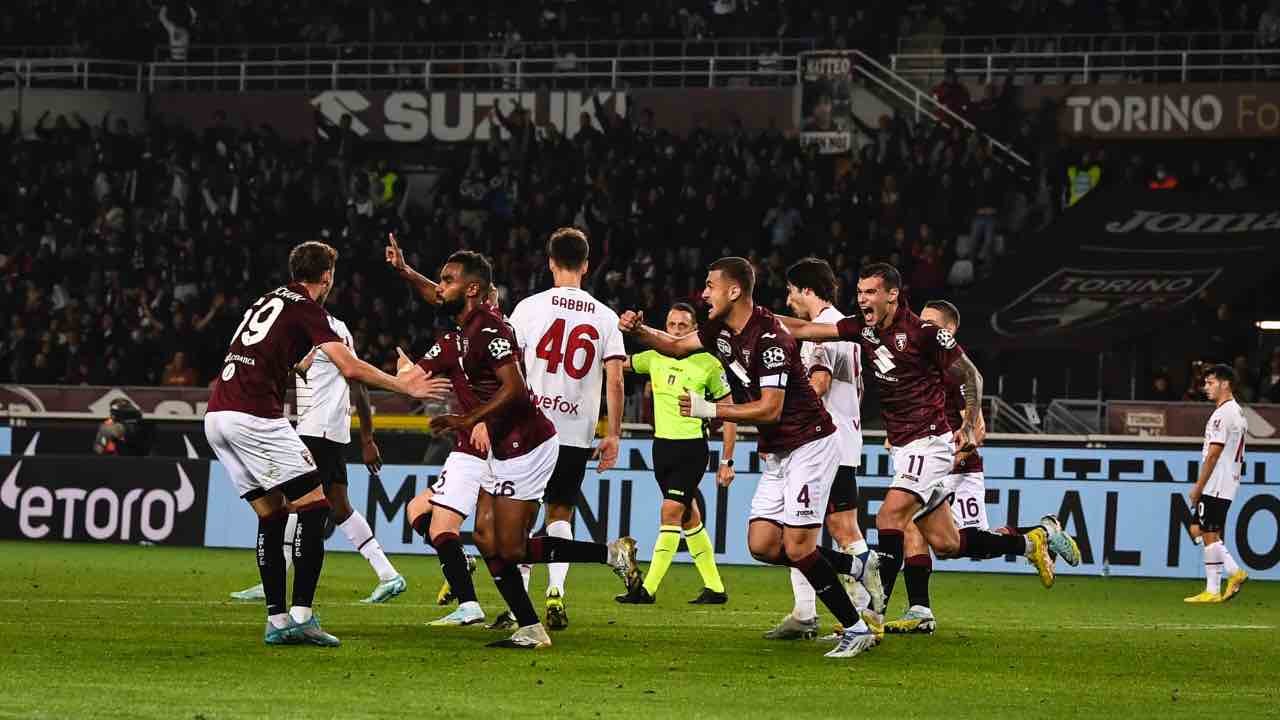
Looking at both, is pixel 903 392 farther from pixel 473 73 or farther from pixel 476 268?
pixel 473 73

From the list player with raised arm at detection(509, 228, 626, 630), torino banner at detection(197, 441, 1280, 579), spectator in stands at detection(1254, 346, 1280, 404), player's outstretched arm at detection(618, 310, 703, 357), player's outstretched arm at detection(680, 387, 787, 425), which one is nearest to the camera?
player's outstretched arm at detection(680, 387, 787, 425)

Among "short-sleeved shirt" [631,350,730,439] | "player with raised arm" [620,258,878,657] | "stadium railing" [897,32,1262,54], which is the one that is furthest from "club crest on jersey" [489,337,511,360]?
"stadium railing" [897,32,1262,54]

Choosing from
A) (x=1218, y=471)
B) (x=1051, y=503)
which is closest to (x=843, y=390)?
(x=1218, y=471)

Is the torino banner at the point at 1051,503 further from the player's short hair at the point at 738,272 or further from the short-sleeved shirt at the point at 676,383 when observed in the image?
the player's short hair at the point at 738,272

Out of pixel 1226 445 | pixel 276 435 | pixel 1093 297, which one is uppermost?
pixel 1093 297

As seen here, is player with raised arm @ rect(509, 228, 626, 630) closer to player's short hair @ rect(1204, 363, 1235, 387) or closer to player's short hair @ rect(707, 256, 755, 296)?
player's short hair @ rect(707, 256, 755, 296)

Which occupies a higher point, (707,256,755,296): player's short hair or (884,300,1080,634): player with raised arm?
(707,256,755,296): player's short hair

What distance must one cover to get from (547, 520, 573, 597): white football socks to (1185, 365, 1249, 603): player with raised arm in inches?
293

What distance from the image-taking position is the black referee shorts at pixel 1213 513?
17.1 metres

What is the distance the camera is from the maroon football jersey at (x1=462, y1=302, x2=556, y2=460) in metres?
10.3

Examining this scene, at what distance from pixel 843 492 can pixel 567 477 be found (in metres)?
1.90

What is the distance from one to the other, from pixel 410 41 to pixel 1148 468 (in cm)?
2098

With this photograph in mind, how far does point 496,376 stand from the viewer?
10555 mm

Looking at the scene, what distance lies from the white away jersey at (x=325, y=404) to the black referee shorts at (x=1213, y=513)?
27.1 feet
